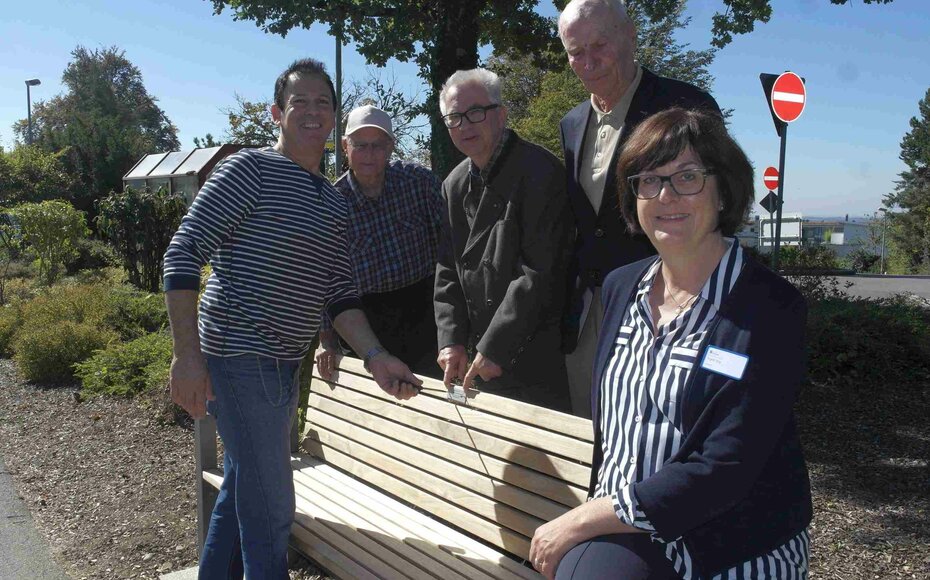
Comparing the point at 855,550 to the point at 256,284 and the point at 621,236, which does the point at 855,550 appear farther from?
the point at 256,284

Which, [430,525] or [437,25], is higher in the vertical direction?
[437,25]

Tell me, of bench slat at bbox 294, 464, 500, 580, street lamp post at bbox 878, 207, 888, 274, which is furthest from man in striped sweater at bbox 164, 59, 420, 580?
street lamp post at bbox 878, 207, 888, 274

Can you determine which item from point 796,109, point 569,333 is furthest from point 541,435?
point 796,109

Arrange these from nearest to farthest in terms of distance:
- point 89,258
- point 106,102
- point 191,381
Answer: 1. point 191,381
2. point 89,258
3. point 106,102

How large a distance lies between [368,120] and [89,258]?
60.7ft

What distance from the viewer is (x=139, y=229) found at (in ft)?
48.5

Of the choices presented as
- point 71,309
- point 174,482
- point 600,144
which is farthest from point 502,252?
point 71,309

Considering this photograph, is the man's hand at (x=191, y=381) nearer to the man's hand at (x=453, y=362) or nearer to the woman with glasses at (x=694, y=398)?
the man's hand at (x=453, y=362)

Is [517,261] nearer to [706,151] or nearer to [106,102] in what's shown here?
[706,151]

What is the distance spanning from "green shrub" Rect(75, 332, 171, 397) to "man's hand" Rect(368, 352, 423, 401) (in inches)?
207

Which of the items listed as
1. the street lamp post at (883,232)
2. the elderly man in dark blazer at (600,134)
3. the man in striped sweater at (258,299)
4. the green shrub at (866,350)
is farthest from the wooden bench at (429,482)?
the street lamp post at (883,232)

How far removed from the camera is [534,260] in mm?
2820

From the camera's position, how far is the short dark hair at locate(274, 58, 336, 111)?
292cm

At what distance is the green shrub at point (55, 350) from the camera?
9016mm
